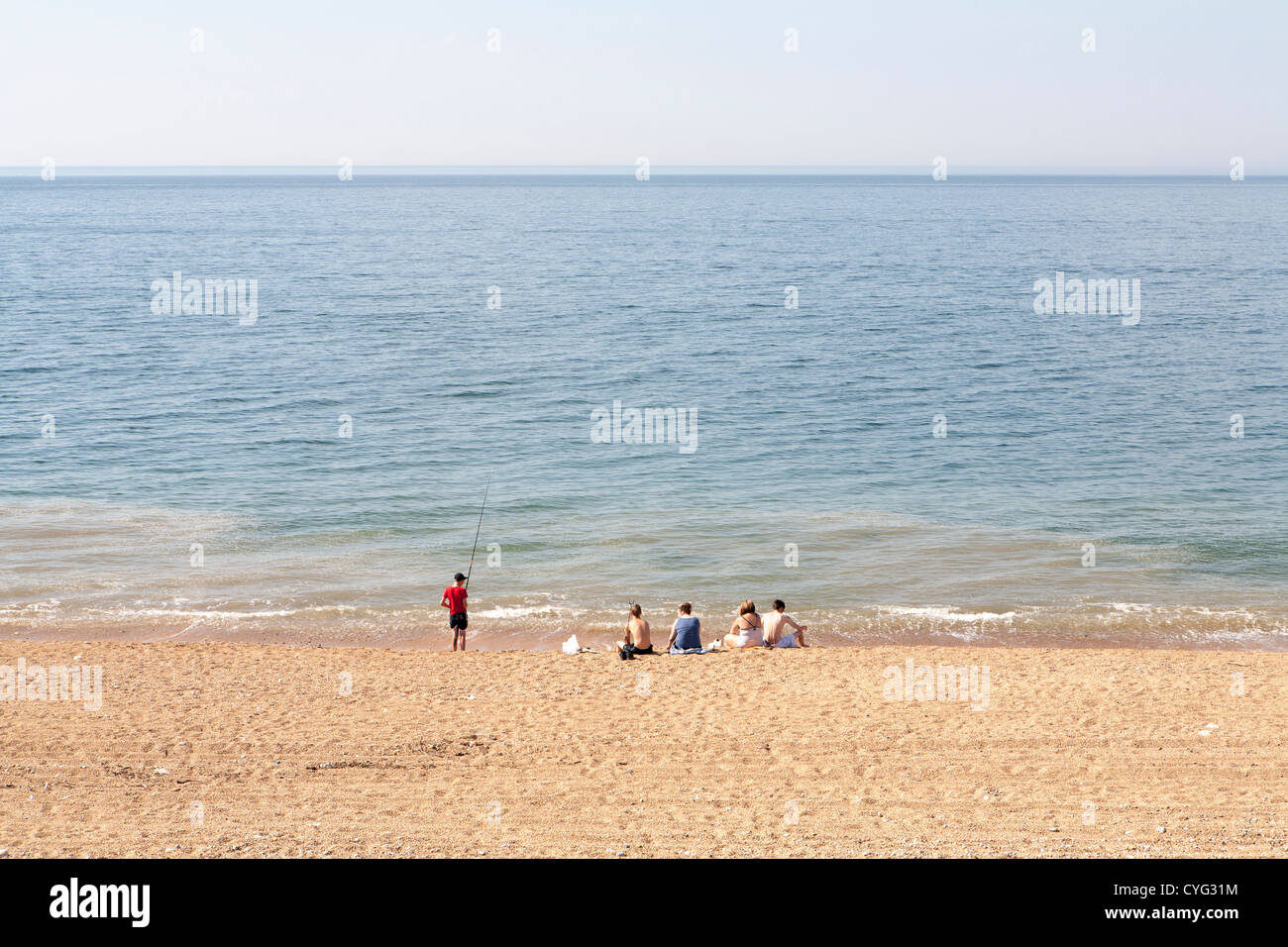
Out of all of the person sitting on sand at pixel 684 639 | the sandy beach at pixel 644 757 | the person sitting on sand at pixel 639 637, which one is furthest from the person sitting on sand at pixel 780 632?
the person sitting on sand at pixel 639 637

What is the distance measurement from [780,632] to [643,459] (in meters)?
13.6

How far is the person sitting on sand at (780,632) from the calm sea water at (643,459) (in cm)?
179

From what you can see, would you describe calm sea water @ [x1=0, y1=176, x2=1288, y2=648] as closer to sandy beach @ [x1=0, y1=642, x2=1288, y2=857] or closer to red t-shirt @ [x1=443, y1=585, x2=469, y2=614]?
red t-shirt @ [x1=443, y1=585, x2=469, y2=614]

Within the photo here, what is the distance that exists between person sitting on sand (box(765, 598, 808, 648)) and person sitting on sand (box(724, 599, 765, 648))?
0.63 feet

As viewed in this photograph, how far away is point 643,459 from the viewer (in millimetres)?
28484

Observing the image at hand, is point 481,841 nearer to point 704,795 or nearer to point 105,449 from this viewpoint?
point 704,795

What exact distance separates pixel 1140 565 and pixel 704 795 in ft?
44.3

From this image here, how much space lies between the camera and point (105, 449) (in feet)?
93.5

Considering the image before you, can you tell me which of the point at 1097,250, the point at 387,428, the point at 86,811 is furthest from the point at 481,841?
the point at 1097,250

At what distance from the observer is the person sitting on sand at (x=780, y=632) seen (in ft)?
50.1

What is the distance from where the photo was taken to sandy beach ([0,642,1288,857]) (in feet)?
29.5

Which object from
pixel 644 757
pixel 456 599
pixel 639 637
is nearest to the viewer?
pixel 644 757

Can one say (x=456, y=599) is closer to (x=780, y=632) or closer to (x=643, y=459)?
(x=780, y=632)

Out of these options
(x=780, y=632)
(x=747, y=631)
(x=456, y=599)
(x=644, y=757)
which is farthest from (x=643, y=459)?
(x=644, y=757)
